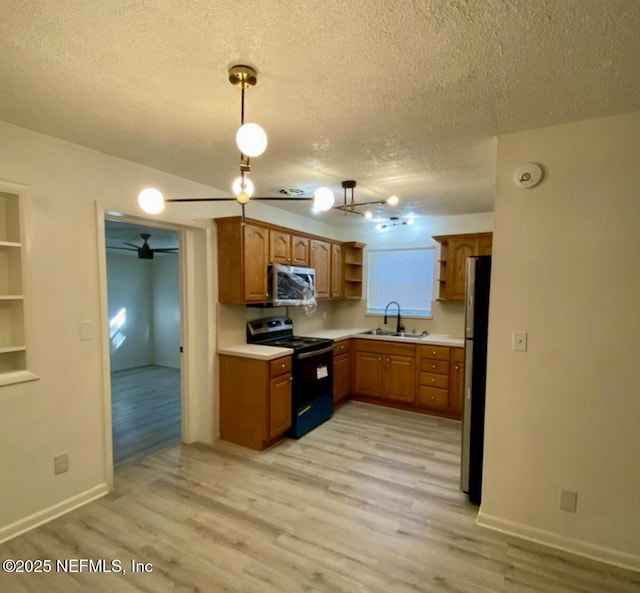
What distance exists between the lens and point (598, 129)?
197 cm

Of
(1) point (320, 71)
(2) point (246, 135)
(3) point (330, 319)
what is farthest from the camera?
(3) point (330, 319)

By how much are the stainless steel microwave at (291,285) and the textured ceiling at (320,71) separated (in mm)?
1418

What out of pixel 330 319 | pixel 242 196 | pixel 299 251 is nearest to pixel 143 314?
pixel 330 319

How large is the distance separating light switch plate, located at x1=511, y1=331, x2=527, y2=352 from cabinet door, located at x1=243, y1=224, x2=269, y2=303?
2.25 metres

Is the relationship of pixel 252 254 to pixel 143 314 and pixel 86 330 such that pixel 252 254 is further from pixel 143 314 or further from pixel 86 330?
pixel 143 314

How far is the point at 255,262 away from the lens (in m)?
3.48

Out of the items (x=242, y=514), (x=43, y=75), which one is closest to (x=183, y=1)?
(x=43, y=75)

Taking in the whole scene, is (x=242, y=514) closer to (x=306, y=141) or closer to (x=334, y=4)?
(x=306, y=141)

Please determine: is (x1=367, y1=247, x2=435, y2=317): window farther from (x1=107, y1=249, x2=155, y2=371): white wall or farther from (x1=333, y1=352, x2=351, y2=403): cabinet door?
(x1=107, y1=249, x2=155, y2=371): white wall

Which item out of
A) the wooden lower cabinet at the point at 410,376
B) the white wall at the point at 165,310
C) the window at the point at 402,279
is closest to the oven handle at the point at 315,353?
the wooden lower cabinet at the point at 410,376

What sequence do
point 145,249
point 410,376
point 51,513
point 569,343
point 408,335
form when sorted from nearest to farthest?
1. point 569,343
2. point 51,513
3. point 410,376
4. point 408,335
5. point 145,249

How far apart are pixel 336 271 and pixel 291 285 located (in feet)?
4.02

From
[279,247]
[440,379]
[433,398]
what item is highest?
[279,247]

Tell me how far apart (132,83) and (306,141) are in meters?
1.03
